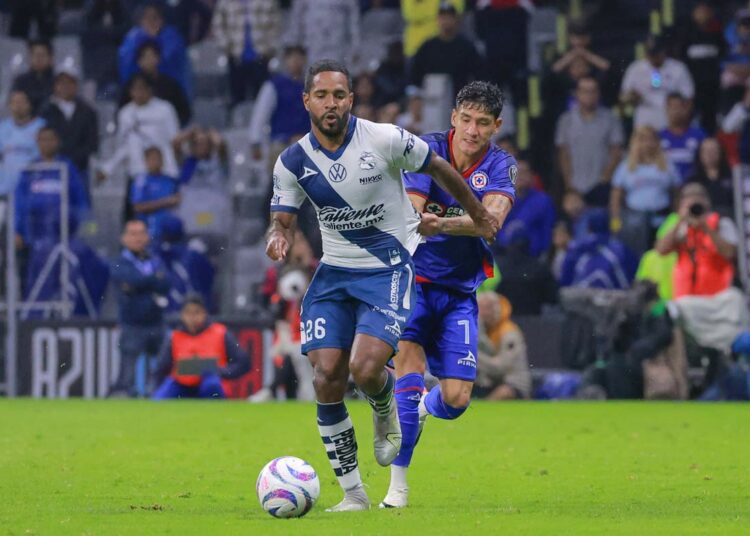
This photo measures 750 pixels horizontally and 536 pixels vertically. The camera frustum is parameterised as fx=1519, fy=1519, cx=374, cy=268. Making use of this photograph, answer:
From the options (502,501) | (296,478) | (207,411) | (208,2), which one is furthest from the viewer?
(208,2)

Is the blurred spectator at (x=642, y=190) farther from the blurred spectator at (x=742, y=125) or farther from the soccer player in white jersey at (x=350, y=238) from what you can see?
the soccer player in white jersey at (x=350, y=238)

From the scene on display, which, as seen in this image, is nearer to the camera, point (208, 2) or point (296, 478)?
point (296, 478)

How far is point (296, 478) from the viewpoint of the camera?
26.1 ft

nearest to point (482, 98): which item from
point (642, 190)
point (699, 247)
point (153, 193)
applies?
point (699, 247)

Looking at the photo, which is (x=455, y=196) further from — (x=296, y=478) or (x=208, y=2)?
(x=208, y=2)

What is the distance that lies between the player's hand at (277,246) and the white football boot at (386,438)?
3.49 feet

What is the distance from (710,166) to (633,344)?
2942 millimetres

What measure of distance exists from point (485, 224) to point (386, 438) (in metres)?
1.30

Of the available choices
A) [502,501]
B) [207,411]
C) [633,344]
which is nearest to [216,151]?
[207,411]

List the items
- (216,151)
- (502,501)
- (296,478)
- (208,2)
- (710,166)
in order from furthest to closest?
(208,2), (216,151), (710,166), (502,501), (296,478)

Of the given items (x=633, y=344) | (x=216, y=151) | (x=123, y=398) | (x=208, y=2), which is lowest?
(x=123, y=398)

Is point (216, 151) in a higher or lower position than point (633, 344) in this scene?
higher

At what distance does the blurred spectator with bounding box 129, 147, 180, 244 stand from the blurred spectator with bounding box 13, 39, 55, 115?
7.72ft

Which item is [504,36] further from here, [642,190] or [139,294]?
[139,294]
